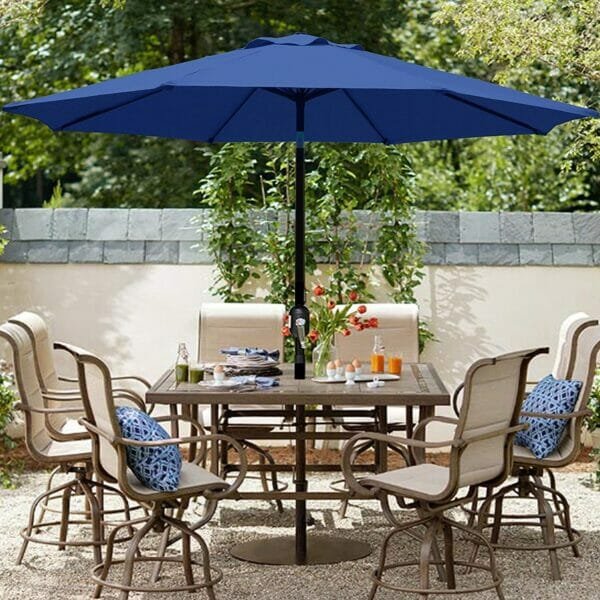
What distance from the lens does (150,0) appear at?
509 inches

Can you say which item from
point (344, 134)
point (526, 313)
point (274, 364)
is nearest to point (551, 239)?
point (526, 313)

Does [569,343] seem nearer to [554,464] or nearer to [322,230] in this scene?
[554,464]

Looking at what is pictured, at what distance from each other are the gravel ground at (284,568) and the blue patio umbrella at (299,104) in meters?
0.90

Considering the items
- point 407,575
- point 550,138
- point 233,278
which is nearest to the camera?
point 407,575

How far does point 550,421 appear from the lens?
17.5 feet

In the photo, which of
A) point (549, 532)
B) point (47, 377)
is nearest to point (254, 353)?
point (47, 377)

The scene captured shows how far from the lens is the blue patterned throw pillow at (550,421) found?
5.34 m

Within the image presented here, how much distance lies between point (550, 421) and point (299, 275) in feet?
4.22

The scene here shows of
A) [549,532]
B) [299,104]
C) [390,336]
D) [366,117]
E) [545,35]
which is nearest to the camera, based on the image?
[549,532]

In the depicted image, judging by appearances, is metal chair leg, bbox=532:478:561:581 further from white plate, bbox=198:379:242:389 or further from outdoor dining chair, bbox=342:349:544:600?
white plate, bbox=198:379:242:389

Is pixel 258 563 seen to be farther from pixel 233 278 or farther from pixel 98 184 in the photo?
→ pixel 98 184

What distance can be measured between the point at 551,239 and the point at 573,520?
2.26 meters

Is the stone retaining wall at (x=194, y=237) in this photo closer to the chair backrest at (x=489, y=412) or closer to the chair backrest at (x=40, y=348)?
the chair backrest at (x=40, y=348)

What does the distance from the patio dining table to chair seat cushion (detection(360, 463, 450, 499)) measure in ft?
0.94
